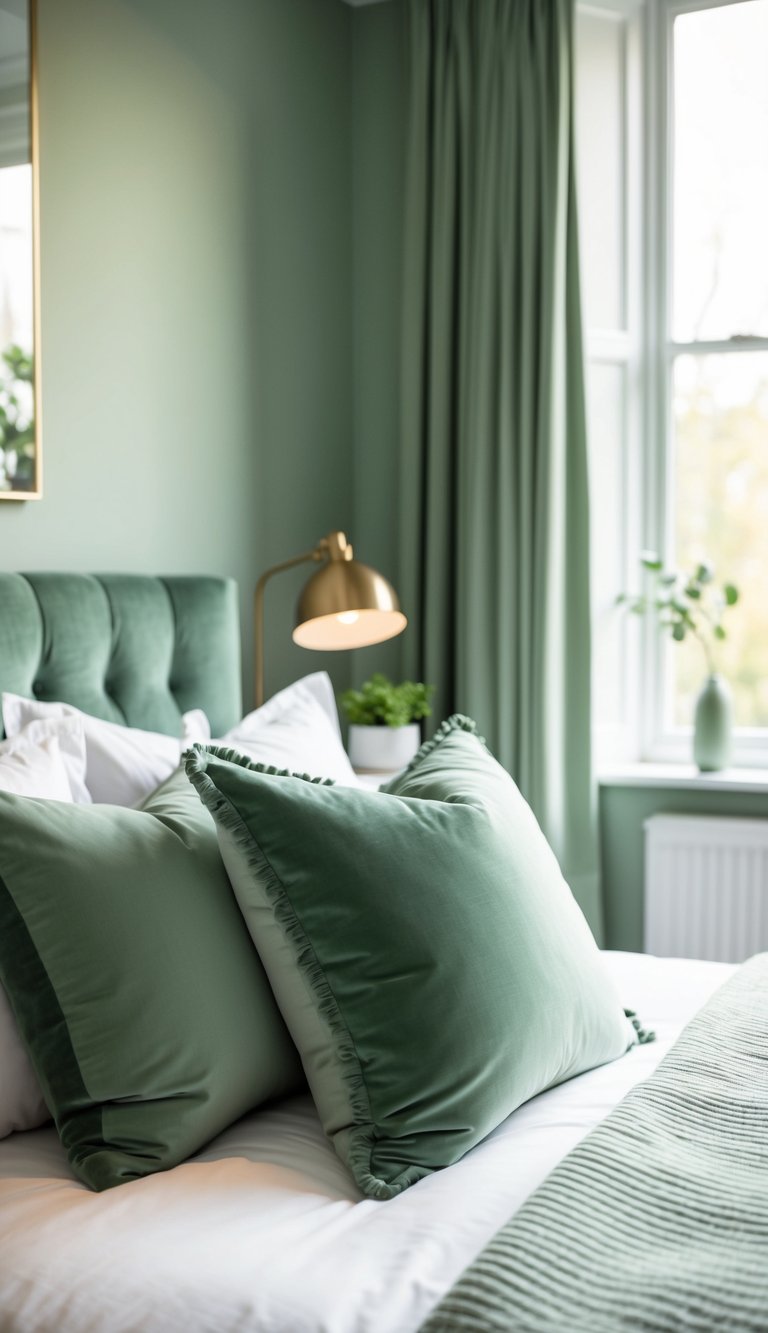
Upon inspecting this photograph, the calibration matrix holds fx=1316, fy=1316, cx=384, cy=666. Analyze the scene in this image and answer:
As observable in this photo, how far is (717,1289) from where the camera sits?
1.06 meters

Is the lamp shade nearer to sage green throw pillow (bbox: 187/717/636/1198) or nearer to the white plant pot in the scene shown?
the white plant pot

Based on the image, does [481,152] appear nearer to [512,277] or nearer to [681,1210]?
[512,277]

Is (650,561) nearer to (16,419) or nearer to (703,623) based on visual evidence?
(703,623)

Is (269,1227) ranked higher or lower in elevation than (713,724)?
lower

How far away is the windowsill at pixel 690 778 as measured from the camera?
10.7 ft

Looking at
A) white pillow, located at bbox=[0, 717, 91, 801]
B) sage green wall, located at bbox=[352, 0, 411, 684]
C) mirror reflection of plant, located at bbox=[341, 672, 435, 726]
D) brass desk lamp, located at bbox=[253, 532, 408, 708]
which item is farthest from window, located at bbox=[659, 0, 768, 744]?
white pillow, located at bbox=[0, 717, 91, 801]

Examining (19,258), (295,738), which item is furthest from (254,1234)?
(19,258)

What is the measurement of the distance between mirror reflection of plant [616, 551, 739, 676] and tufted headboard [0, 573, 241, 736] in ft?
4.02

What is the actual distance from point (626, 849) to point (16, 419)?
1.90 metres

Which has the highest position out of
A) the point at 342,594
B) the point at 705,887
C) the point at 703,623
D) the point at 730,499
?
the point at 730,499

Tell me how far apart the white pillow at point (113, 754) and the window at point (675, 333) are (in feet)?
5.21

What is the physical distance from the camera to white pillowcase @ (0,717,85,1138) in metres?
1.48

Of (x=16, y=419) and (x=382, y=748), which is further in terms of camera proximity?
(x=382, y=748)

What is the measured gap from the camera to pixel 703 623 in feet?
11.6
